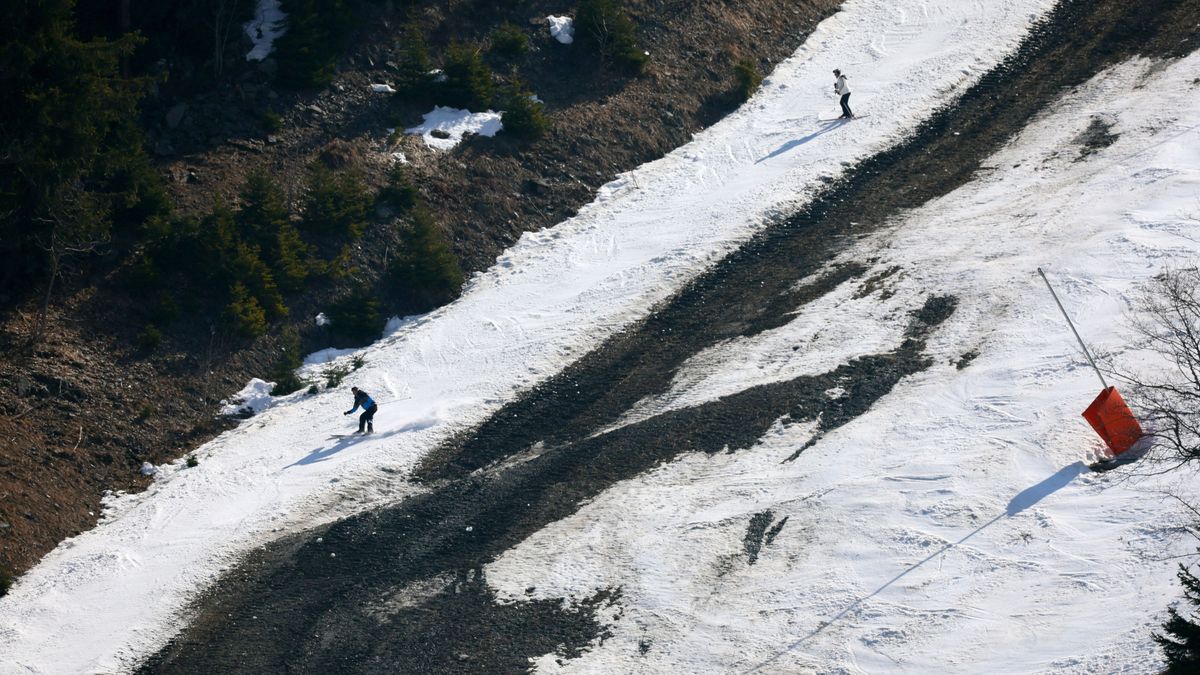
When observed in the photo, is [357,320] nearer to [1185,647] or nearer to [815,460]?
[815,460]

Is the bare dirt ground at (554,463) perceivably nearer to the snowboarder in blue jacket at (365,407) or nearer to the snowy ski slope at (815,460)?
the snowy ski slope at (815,460)

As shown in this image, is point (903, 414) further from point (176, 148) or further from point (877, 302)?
point (176, 148)

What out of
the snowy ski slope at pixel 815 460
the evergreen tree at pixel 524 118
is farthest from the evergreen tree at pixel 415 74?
the snowy ski slope at pixel 815 460

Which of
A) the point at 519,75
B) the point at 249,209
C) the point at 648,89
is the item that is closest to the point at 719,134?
the point at 648,89

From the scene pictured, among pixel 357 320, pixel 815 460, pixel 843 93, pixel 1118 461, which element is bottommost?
pixel 1118 461

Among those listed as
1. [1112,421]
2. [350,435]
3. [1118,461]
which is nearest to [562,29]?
[350,435]

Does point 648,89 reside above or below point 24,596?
above
